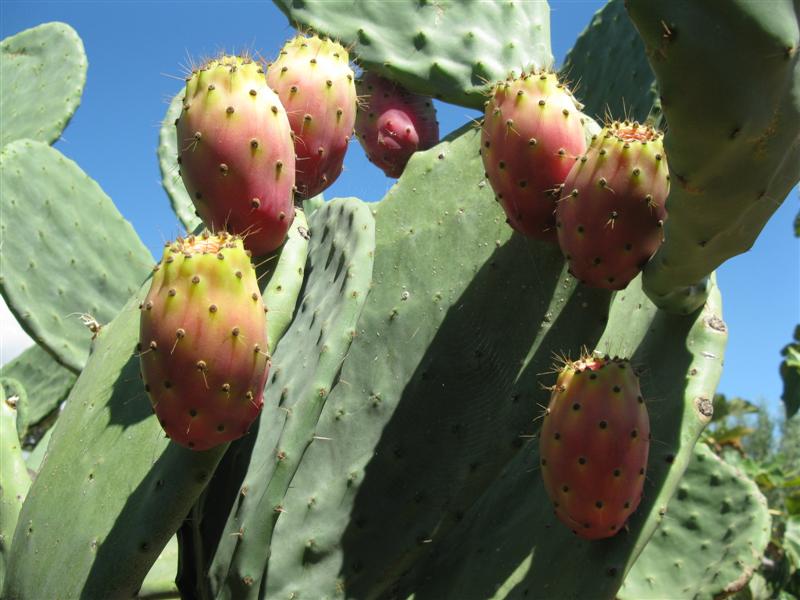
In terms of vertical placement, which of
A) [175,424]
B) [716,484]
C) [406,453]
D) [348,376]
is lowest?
[175,424]

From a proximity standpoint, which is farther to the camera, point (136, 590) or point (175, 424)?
point (136, 590)

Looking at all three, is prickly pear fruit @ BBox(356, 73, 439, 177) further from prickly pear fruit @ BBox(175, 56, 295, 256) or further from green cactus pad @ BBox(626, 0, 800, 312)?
green cactus pad @ BBox(626, 0, 800, 312)

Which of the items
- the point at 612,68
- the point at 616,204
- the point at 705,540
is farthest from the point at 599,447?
the point at 612,68

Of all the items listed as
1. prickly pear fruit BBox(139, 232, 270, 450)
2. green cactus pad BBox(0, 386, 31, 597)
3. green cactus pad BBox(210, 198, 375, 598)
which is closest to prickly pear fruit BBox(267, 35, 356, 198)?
green cactus pad BBox(210, 198, 375, 598)

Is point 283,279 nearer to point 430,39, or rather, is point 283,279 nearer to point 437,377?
point 437,377

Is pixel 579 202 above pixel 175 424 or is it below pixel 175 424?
above

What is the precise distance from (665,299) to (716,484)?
3.14ft

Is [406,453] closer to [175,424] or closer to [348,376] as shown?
[348,376]

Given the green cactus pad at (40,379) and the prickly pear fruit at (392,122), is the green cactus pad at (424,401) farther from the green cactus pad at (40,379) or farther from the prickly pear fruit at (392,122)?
the green cactus pad at (40,379)

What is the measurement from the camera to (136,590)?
1.35 meters

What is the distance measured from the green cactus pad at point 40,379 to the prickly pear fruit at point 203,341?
2.42 m

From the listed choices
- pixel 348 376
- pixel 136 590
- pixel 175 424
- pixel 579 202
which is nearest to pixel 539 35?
pixel 579 202

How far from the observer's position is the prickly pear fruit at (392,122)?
2.29 m

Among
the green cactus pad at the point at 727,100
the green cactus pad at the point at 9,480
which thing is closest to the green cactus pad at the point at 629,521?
the green cactus pad at the point at 727,100
